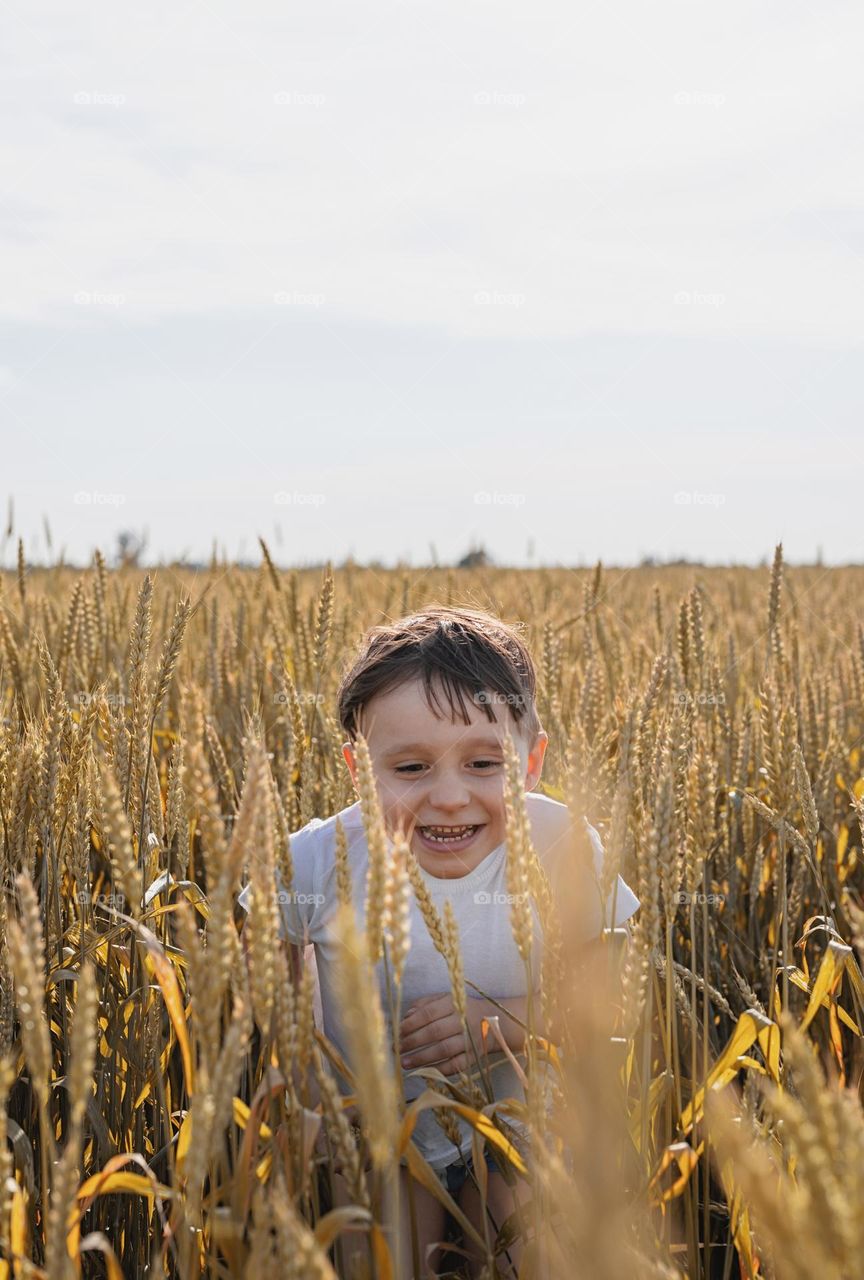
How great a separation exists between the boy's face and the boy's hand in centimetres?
24

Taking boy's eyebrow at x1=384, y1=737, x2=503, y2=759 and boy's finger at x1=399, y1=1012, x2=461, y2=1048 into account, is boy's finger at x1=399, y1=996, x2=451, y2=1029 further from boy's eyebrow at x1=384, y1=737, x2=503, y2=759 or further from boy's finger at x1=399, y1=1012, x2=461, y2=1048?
boy's eyebrow at x1=384, y1=737, x2=503, y2=759

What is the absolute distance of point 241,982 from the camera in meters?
0.87

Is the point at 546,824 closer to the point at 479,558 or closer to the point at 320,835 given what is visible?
the point at 320,835

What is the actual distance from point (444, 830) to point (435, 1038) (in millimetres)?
310

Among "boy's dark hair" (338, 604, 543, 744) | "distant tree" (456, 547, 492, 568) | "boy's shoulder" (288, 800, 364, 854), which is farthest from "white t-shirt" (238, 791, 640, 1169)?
"distant tree" (456, 547, 492, 568)

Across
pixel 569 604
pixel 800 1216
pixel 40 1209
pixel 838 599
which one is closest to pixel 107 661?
pixel 40 1209

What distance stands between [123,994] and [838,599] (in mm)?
6820

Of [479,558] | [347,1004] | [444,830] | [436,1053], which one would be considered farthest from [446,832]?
[479,558]

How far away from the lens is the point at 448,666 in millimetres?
1718

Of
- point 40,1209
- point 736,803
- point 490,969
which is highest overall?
point 736,803

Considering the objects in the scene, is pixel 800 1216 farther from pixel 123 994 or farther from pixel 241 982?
pixel 123 994


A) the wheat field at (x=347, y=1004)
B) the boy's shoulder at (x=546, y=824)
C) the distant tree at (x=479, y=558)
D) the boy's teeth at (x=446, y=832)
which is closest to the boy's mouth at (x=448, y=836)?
the boy's teeth at (x=446, y=832)

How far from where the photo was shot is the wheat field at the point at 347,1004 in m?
0.68

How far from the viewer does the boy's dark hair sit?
1.71 metres
